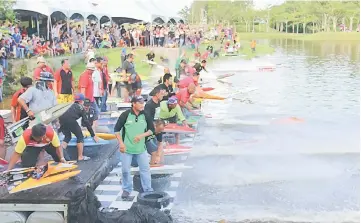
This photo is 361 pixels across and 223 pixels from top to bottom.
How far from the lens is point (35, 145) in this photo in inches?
281

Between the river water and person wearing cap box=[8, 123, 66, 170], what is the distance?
76.4 inches

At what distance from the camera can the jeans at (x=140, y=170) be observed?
24.5ft

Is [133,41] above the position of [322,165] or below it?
above

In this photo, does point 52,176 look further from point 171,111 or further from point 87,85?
point 87,85

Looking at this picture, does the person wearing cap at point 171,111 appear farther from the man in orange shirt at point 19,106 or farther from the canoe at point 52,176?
the canoe at point 52,176

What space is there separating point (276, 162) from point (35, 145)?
4504 mm

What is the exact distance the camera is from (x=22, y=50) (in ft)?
63.2

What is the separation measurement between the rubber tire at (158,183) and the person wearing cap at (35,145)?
1408 mm

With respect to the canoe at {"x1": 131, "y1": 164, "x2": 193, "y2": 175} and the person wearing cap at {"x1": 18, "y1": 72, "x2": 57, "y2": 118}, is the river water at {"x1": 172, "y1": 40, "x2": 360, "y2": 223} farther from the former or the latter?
the person wearing cap at {"x1": 18, "y1": 72, "x2": 57, "y2": 118}

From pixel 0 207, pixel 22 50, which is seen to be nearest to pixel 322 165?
pixel 0 207

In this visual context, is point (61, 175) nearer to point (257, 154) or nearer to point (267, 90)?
point (257, 154)

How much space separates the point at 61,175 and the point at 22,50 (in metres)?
13.4

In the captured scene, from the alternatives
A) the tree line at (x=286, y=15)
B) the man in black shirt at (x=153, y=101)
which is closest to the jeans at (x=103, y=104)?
the man in black shirt at (x=153, y=101)

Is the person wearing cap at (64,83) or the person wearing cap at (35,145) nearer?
the person wearing cap at (35,145)
